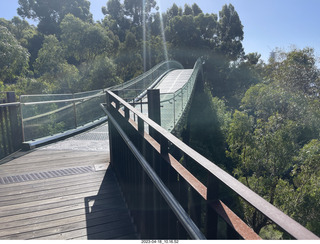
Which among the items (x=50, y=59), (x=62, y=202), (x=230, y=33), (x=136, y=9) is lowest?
(x=62, y=202)

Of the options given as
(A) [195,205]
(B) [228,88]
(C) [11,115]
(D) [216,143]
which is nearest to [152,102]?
(A) [195,205]

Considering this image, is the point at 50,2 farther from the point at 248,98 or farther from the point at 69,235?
the point at 69,235

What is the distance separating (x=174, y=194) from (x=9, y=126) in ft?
15.7

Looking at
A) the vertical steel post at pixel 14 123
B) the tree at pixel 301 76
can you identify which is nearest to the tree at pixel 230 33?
the tree at pixel 301 76

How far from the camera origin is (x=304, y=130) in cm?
2300

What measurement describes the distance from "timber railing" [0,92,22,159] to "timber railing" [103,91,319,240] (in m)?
2.74

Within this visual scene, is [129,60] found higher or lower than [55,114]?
higher

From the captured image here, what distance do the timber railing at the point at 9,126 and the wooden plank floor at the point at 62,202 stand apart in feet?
2.06

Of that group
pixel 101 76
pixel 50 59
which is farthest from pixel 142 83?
pixel 50 59

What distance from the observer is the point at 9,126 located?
213 inches

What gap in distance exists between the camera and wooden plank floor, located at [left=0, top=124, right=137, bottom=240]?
8.77 ft

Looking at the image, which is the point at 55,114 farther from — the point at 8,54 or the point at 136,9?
the point at 136,9
